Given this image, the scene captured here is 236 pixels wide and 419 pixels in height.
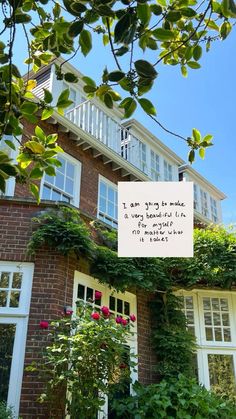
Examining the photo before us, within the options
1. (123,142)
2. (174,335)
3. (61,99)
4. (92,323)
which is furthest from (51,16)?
(123,142)

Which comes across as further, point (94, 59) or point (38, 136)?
point (94, 59)

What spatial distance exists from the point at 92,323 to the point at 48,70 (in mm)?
7198

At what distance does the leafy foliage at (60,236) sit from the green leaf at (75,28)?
3.99 meters

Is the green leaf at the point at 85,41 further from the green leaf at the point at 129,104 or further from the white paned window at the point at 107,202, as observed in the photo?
the white paned window at the point at 107,202

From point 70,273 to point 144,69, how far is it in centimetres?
441

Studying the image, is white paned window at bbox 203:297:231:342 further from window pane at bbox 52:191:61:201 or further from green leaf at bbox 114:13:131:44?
green leaf at bbox 114:13:131:44

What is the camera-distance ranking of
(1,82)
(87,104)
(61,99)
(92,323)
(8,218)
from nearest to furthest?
1. (1,82)
2. (61,99)
3. (92,323)
4. (8,218)
5. (87,104)

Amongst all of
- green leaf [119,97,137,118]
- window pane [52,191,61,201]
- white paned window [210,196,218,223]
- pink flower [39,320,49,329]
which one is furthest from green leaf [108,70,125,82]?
white paned window [210,196,218,223]

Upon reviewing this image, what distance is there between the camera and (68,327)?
5027mm

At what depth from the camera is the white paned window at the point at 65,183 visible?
8242 mm

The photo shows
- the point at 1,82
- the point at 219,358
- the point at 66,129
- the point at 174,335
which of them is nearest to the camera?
the point at 1,82

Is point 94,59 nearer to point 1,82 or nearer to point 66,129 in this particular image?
point 1,82

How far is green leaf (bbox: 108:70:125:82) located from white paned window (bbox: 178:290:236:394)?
6.21 m

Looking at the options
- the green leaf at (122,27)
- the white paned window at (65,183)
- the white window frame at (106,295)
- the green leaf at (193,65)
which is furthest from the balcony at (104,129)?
the green leaf at (122,27)
